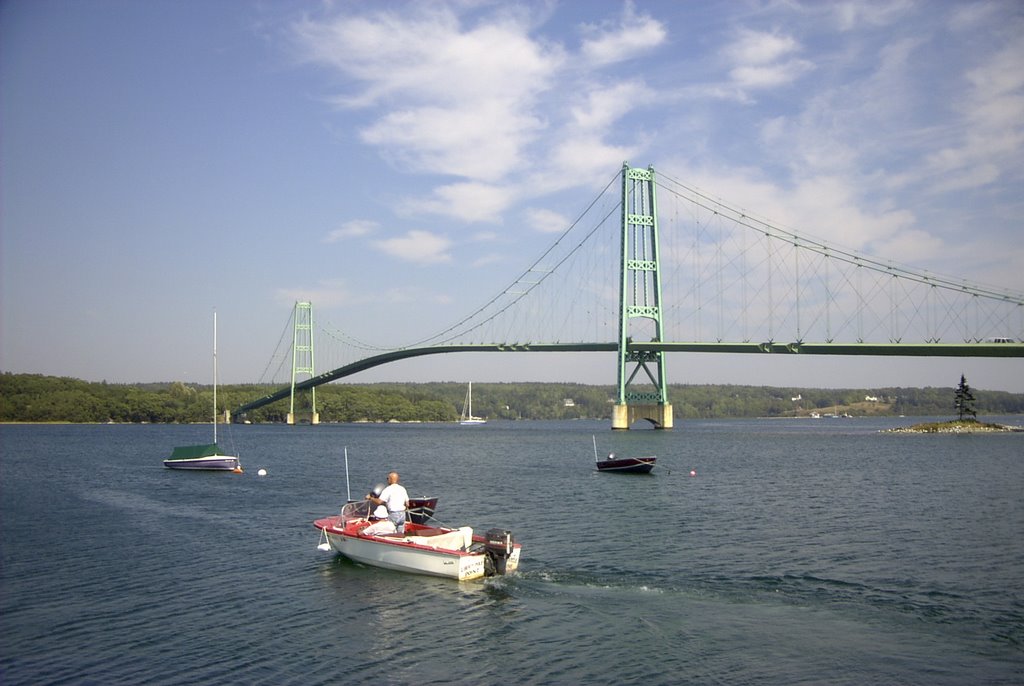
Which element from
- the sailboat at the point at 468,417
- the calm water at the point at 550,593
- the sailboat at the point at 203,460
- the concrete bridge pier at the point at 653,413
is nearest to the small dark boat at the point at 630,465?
the calm water at the point at 550,593

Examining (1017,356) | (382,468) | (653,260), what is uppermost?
(653,260)

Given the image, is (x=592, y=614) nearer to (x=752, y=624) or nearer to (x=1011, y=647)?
(x=752, y=624)

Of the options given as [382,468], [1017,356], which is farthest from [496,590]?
[1017,356]

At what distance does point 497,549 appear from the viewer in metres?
17.8

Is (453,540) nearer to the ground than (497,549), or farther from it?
farther from it

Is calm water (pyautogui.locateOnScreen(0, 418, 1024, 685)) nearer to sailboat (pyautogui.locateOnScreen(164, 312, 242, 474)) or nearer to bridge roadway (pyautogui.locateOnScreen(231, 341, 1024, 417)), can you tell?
sailboat (pyautogui.locateOnScreen(164, 312, 242, 474))

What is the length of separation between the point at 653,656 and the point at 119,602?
10387mm

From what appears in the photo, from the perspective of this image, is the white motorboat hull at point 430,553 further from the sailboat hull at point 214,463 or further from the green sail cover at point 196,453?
the green sail cover at point 196,453

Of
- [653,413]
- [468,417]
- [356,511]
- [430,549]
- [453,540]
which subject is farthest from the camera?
[468,417]

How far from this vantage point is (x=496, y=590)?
17281 mm

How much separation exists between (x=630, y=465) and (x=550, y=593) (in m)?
27.7

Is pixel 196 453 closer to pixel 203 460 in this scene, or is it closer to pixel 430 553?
pixel 203 460

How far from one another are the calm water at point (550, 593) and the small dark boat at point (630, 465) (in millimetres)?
7575

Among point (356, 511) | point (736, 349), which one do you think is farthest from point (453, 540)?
point (736, 349)
